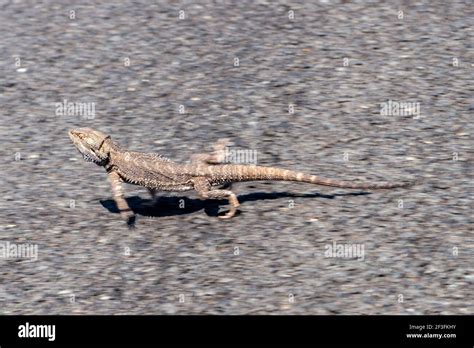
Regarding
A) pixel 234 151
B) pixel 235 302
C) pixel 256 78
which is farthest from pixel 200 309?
pixel 256 78

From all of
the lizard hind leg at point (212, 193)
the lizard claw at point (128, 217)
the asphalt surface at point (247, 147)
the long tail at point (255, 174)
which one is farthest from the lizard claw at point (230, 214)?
the lizard claw at point (128, 217)

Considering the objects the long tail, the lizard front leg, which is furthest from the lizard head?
the long tail

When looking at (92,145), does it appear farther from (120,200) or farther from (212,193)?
(212,193)

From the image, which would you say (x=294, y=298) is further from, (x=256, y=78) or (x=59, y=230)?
(x=256, y=78)

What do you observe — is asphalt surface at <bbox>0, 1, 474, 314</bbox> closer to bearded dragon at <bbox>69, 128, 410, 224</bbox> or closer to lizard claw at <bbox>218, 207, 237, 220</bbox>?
lizard claw at <bbox>218, 207, 237, 220</bbox>

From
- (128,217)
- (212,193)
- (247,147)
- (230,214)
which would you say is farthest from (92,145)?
(247,147)

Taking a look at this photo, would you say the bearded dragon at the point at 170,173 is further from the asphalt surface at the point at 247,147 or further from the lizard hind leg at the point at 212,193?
the asphalt surface at the point at 247,147
